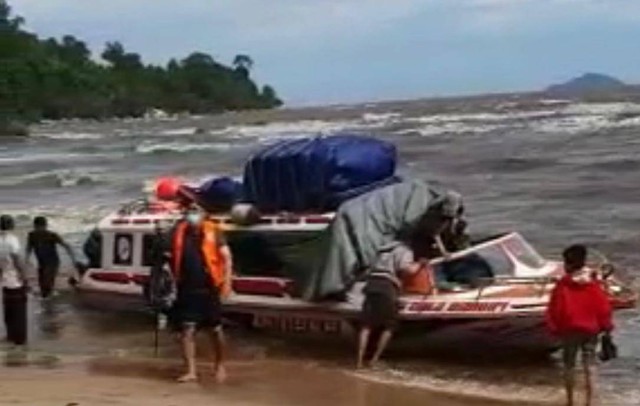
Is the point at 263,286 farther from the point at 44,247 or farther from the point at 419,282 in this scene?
the point at 44,247

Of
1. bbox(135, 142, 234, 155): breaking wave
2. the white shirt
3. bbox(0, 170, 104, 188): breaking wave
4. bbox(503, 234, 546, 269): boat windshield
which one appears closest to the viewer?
the white shirt

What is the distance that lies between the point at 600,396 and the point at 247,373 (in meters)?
3.47

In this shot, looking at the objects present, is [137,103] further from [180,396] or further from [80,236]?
[180,396]

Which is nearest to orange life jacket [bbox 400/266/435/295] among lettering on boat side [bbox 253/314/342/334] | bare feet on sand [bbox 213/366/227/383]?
lettering on boat side [bbox 253/314/342/334]

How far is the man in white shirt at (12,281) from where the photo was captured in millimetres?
15539

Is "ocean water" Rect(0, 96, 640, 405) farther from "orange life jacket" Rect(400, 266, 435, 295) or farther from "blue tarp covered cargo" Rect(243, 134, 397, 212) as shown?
"blue tarp covered cargo" Rect(243, 134, 397, 212)

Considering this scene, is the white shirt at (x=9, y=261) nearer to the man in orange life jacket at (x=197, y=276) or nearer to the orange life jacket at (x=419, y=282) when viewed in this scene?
the man in orange life jacket at (x=197, y=276)

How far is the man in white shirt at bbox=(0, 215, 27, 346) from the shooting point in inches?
612

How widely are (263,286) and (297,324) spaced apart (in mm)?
649

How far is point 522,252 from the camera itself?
16250mm

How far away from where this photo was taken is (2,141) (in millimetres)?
95188

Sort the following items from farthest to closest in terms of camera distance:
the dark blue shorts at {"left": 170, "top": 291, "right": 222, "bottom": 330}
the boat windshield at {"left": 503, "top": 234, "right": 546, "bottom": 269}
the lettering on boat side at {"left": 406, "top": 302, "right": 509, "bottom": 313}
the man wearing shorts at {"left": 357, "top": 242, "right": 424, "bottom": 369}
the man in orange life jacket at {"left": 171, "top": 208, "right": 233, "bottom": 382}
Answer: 1. the boat windshield at {"left": 503, "top": 234, "right": 546, "bottom": 269}
2. the man wearing shorts at {"left": 357, "top": 242, "right": 424, "bottom": 369}
3. the lettering on boat side at {"left": 406, "top": 302, "right": 509, "bottom": 313}
4. the dark blue shorts at {"left": 170, "top": 291, "right": 222, "bottom": 330}
5. the man in orange life jacket at {"left": 171, "top": 208, "right": 233, "bottom": 382}

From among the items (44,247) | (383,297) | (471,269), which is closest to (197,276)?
(383,297)

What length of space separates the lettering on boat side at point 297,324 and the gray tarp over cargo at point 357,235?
313 mm
